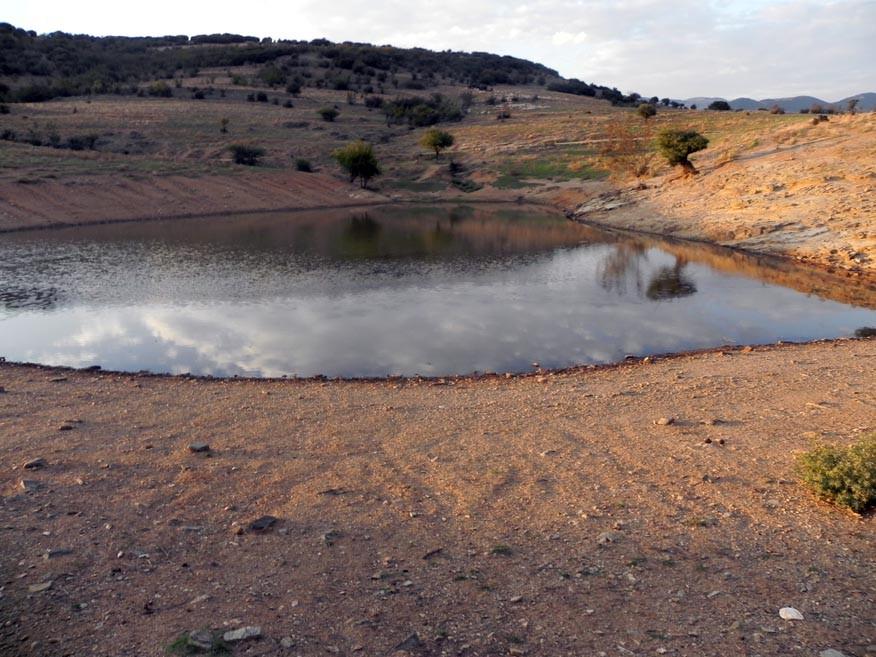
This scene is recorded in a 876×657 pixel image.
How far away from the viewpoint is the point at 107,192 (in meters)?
Answer: 41.7

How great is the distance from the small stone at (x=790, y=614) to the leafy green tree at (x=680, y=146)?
127 ft

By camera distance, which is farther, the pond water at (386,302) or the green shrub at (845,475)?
the pond water at (386,302)

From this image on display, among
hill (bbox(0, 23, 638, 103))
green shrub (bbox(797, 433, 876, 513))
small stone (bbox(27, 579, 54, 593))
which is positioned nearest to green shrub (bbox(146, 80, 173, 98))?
hill (bbox(0, 23, 638, 103))

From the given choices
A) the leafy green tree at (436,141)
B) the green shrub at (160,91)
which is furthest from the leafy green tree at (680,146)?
the green shrub at (160,91)

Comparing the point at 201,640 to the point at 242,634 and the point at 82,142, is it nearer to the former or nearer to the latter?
the point at 242,634

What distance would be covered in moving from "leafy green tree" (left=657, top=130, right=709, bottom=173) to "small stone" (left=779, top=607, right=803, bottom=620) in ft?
127

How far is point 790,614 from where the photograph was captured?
16.0 feet

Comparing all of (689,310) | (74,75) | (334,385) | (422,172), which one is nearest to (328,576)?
(334,385)

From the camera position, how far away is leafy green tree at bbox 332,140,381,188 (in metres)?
50.2

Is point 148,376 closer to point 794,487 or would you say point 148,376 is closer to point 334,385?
point 334,385

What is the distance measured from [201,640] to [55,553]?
2.08 m

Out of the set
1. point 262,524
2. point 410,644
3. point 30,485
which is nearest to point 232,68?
point 30,485

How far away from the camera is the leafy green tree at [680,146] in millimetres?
40188

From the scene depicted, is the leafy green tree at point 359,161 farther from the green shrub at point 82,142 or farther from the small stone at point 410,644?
the small stone at point 410,644
